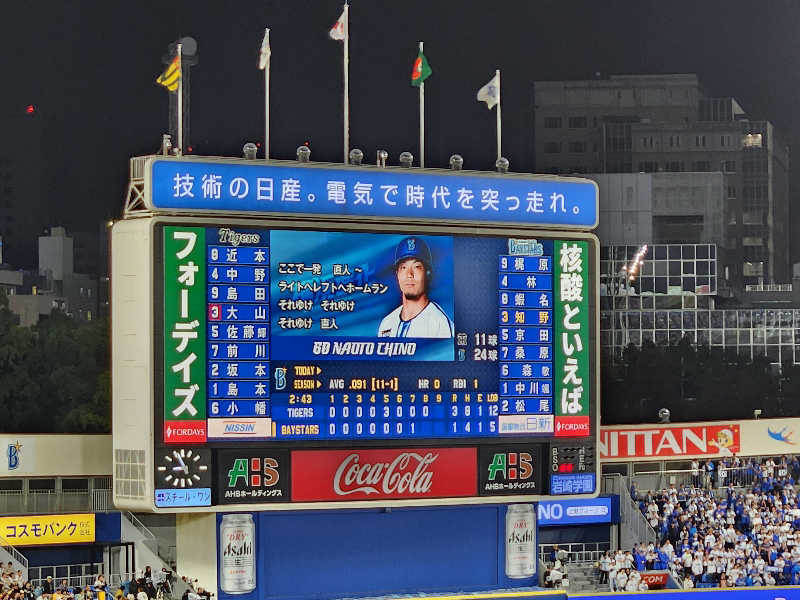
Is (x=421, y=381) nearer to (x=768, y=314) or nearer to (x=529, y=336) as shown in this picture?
(x=529, y=336)

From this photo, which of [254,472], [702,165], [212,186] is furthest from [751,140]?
[254,472]

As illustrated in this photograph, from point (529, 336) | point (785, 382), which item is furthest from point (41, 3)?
point (529, 336)

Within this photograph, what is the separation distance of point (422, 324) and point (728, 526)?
33.2 ft

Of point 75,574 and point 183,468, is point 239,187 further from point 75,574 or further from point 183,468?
point 75,574

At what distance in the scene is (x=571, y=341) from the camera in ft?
94.5

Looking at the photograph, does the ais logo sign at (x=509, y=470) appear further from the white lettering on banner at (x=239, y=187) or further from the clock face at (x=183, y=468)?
the white lettering on banner at (x=239, y=187)

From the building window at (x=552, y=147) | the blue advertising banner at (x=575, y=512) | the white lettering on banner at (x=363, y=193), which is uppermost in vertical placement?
the building window at (x=552, y=147)

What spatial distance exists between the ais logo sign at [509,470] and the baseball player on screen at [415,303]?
7.35 feet

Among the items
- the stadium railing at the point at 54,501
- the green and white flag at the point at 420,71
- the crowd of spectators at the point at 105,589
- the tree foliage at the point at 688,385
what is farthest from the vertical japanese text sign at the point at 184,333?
the tree foliage at the point at 688,385

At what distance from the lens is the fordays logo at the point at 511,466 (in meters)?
28.3

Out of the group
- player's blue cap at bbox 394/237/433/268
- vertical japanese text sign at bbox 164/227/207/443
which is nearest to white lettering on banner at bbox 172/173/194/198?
vertical japanese text sign at bbox 164/227/207/443

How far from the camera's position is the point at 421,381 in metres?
27.7

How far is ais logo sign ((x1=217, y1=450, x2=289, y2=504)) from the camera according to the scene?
26.2 m

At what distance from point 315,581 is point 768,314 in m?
39.2
